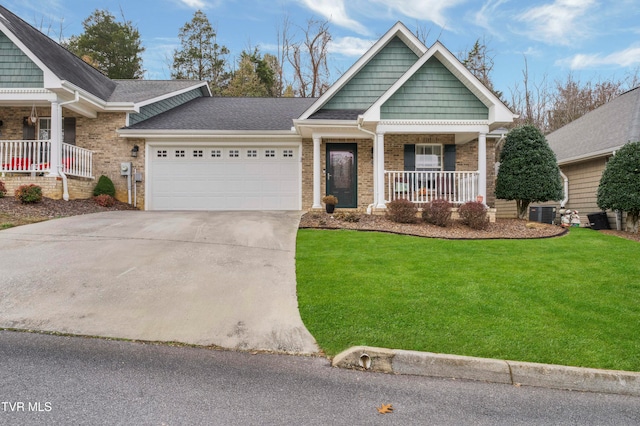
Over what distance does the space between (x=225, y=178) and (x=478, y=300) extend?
34.1 ft

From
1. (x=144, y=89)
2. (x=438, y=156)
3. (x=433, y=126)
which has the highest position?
(x=144, y=89)

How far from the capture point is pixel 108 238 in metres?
7.71

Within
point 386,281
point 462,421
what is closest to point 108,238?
point 386,281

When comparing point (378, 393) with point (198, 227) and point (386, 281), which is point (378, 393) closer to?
point (386, 281)

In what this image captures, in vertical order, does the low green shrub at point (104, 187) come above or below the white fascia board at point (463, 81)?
below

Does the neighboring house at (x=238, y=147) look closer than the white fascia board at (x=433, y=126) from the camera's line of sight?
No

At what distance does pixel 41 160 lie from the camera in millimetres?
12633

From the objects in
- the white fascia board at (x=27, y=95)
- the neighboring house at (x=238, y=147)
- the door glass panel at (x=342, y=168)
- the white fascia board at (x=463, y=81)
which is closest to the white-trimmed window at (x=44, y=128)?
the neighboring house at (x=238, y=147)

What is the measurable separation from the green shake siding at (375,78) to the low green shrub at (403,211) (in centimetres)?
410

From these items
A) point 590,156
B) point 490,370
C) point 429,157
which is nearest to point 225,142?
point 429,157

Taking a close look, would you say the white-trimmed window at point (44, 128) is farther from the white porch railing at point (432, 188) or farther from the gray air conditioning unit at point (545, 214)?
the gray air conditioning unit at point (545, 214)

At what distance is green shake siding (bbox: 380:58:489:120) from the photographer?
11.4 metres

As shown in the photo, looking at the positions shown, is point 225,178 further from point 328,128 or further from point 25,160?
point 25,160

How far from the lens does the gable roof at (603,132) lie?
11670 mm
